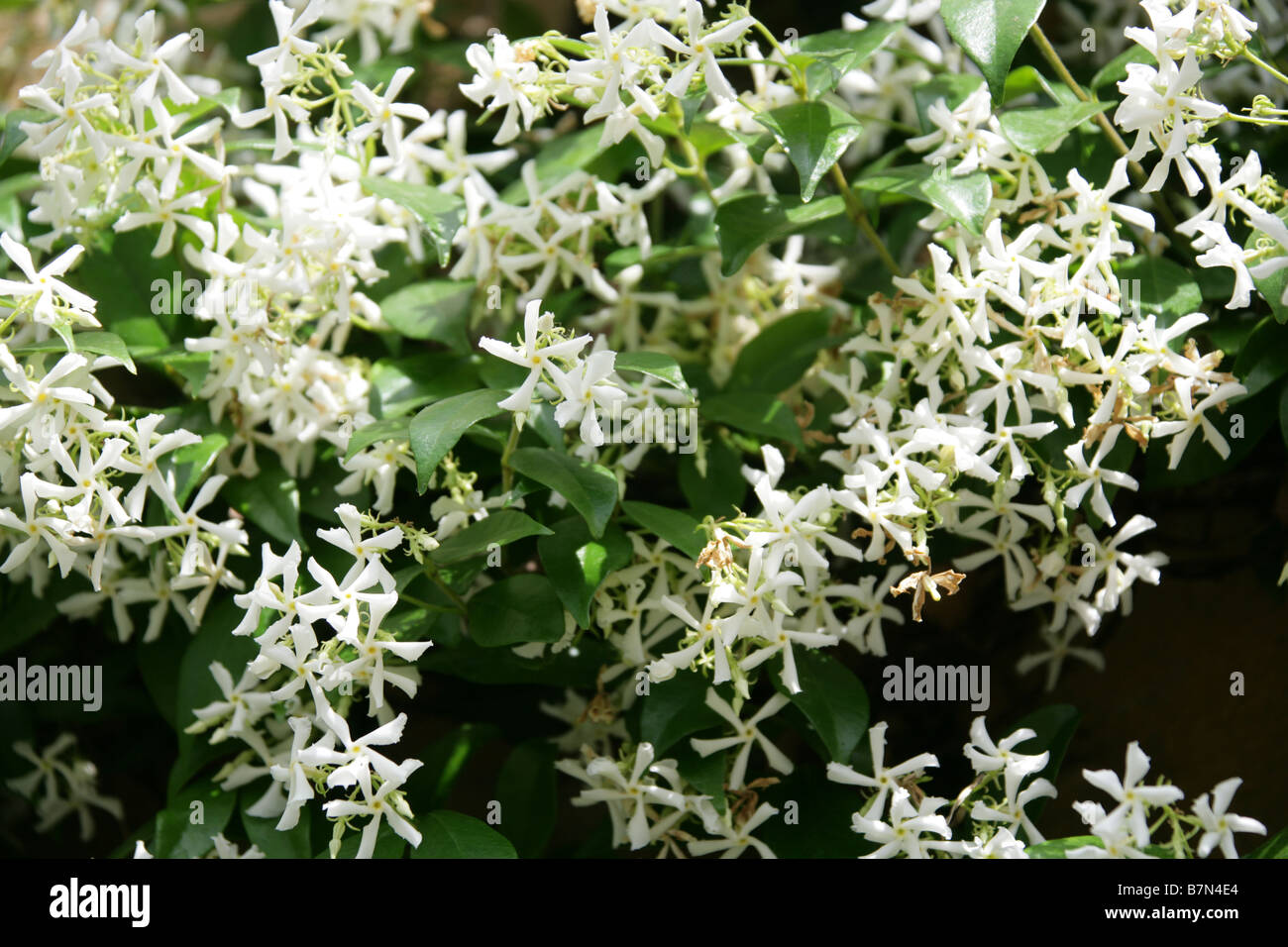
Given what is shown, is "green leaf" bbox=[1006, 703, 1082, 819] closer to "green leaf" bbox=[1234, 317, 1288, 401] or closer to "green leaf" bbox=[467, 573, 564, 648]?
"green leaf" bbox=[1234, 317, 1288, 401]

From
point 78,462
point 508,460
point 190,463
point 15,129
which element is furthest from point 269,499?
point 15,129

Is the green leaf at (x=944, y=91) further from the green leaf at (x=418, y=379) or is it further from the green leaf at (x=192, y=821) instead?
the green leaf at (x=192, y=821)

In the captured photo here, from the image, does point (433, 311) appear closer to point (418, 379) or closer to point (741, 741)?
point (418, 379)

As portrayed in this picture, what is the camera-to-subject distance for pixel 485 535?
1.17 metres

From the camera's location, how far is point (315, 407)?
1323 mm

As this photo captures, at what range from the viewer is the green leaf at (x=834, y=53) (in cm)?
123

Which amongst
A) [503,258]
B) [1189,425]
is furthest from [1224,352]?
[503,258]

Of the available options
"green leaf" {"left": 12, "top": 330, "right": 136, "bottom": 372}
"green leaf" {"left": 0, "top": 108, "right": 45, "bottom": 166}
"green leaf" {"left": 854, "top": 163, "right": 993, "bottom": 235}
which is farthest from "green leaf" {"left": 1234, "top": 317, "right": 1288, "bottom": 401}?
"green leaf" {"left": 0, "top": 108, "right": 45, "bottom": 166}

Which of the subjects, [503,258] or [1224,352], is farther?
[503,258]

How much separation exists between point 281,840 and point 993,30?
1122mm

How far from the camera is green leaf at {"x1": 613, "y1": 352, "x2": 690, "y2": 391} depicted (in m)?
1.13
